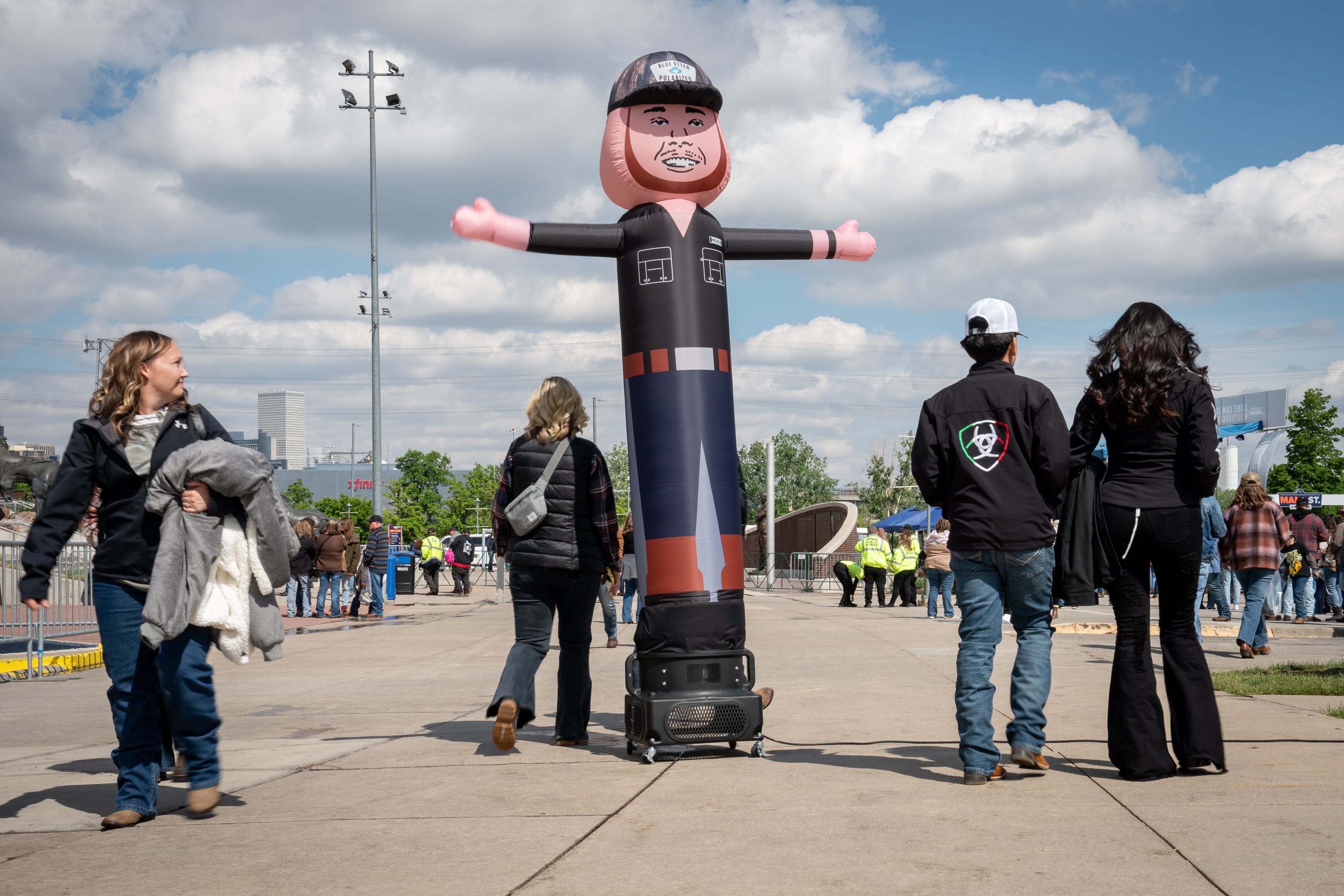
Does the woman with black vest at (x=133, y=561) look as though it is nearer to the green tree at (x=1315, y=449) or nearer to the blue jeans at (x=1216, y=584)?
the blue jeans at (x=1216, y=584)

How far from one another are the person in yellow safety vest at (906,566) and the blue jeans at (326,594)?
10.8 metres

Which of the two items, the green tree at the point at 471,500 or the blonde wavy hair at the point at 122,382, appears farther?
the green tree at the point at 471,500

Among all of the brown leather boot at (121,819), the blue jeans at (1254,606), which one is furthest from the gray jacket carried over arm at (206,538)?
the blue jeans at (1254,606)

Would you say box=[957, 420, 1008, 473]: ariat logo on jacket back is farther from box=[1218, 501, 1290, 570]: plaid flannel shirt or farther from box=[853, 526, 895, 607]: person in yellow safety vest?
box=[853, 526, 895, 607]: person in yellow safety vest

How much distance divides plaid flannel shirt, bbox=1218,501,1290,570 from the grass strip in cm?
189

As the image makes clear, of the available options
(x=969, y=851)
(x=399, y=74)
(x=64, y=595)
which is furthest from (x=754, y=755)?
(x=399, y=74)

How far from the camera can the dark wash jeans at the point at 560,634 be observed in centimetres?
609

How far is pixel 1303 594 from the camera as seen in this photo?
17.3 m

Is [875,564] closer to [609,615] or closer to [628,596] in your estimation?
[628,596]

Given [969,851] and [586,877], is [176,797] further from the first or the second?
[969,851]

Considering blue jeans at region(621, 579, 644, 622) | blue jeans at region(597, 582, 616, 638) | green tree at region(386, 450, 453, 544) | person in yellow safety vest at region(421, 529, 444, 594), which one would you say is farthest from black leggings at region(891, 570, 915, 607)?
green tree at region(386, 450, 453, 544)

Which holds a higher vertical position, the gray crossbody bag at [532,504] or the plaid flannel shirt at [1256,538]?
the gray crossbody bag at [532,504]

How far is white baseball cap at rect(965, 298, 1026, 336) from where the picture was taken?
17.3 feet

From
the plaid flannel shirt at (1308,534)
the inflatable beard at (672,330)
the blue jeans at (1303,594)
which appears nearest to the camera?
the inflatable beard at (672,330)
